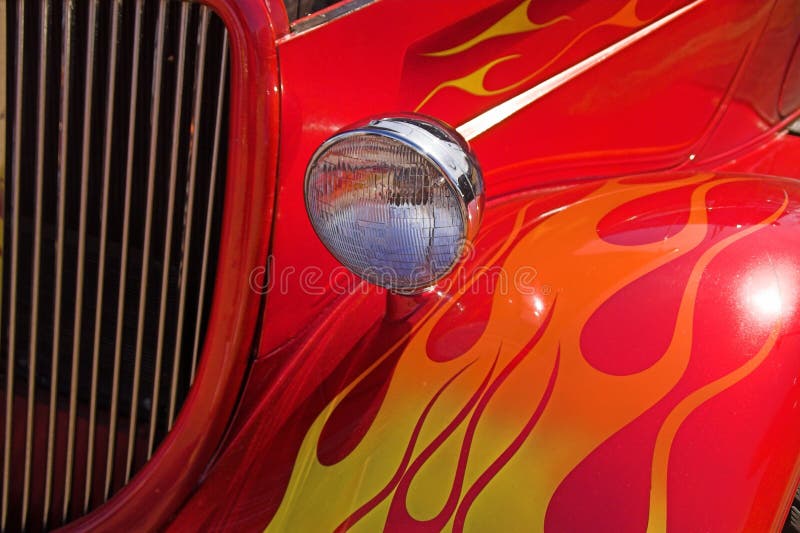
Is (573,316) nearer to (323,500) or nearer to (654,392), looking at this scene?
(654,392)

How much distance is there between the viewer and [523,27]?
141 cm

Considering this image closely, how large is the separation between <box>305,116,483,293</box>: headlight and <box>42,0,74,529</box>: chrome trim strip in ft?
1.47

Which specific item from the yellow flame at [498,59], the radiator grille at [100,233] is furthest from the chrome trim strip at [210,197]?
the yellow flame at [498,59]

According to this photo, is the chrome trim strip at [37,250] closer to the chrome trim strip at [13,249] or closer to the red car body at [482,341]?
the chrome trim strip at [13,249]

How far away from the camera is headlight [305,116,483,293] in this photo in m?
0.89

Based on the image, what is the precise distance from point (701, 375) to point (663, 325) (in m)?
0.09

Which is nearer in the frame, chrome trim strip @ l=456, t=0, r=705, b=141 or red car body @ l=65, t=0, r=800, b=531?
red car body @ l=65, t=0, r=800, b=531

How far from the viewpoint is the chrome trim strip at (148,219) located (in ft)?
3.53

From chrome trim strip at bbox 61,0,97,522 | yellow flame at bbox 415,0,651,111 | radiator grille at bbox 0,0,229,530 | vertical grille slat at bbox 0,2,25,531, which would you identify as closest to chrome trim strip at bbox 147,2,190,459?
radiator grille at bbox 0,0,229,530

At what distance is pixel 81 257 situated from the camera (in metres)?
1.19

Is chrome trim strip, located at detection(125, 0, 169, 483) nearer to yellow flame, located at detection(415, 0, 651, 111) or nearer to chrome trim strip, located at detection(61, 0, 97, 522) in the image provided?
chrome trim strip, located at detection(61, 0, 97, 522)

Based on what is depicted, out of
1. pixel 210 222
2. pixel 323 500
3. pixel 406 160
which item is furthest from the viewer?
pixel 210 222

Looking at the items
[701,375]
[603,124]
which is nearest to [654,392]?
[701,375]

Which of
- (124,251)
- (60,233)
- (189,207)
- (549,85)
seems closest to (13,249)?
(60,233)
